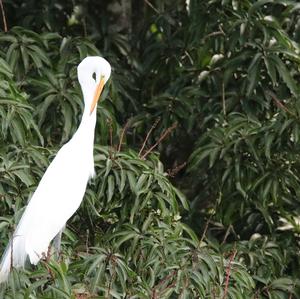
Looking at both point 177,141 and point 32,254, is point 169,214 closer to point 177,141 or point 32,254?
point 32,254

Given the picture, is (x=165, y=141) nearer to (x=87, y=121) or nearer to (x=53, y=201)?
(x=87, y=121)

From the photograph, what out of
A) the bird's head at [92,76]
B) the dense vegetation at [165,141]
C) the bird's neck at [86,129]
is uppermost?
the bird's head at [92,76]

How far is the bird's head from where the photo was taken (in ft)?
12.0

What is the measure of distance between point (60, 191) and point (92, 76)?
1.46 ft

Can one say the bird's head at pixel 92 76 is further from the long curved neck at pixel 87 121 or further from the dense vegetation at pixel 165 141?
the dense vegetation at pixel 165 141

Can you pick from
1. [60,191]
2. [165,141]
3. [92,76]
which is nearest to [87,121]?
[92,76]

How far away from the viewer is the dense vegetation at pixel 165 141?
11.4 feet

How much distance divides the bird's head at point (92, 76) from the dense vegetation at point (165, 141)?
229mm

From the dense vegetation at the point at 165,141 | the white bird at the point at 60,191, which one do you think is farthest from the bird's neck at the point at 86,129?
the dense vegetation at the point at 165,141

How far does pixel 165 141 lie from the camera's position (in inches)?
189

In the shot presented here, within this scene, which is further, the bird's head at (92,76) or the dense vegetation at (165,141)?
the bird's head at (92,76)

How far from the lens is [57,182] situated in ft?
11.7

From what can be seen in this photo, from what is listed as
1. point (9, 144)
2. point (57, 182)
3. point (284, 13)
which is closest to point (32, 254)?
point (57, 182)

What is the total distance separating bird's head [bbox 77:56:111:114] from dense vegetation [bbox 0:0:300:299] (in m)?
0.23
